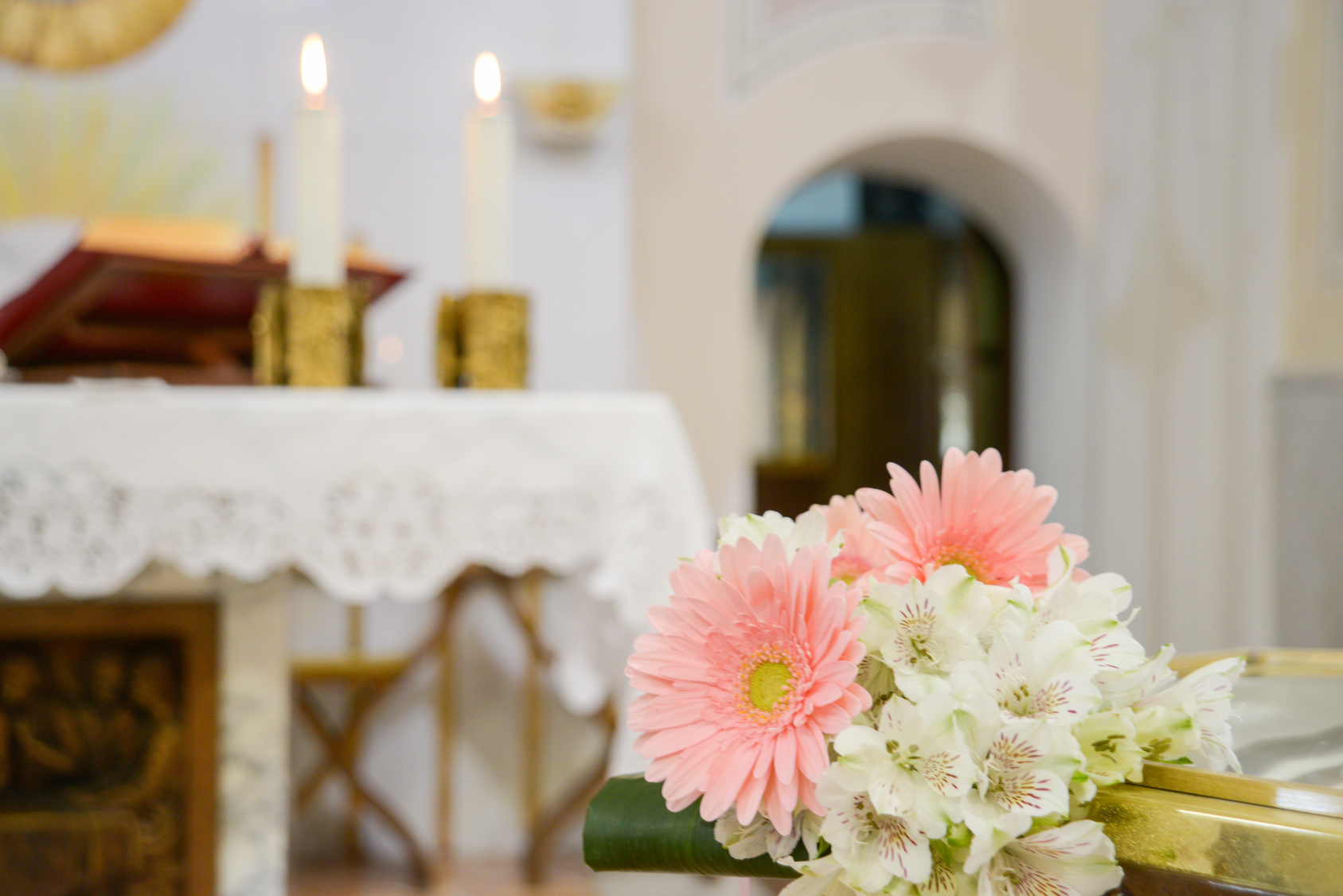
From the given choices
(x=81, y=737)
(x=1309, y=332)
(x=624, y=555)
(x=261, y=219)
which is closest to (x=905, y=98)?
(x=1309, y=332)

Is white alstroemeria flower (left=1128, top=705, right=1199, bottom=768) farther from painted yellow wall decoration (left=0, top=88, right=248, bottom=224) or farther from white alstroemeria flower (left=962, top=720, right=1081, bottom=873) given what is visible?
painted yellow wall decoration (left=0, top=88, right=248, bottom=224)

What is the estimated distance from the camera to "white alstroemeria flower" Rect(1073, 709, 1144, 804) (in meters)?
0.39

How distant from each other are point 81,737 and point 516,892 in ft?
4.22

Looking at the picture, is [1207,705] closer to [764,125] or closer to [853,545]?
[853,545]

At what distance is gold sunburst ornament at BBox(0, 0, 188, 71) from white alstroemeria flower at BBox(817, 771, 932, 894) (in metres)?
3.08

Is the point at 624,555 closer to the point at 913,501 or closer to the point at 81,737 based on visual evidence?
the point at 81,737

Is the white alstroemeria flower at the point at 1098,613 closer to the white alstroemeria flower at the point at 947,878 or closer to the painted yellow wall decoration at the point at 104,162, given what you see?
the white alstroemeria flower at the point at 947,878

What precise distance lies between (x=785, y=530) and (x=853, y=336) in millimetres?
6328

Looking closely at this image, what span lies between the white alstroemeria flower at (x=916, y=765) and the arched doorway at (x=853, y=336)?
5.34 m

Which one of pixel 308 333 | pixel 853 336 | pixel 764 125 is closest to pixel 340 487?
pixel 308 333

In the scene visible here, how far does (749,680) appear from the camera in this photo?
43 cm

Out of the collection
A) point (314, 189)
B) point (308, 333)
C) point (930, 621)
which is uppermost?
point (314, 189)

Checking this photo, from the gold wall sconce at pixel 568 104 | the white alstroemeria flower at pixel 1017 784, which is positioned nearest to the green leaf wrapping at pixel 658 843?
the white alstroemeria flower at pixel 1017 784

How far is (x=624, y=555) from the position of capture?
1.47 m
